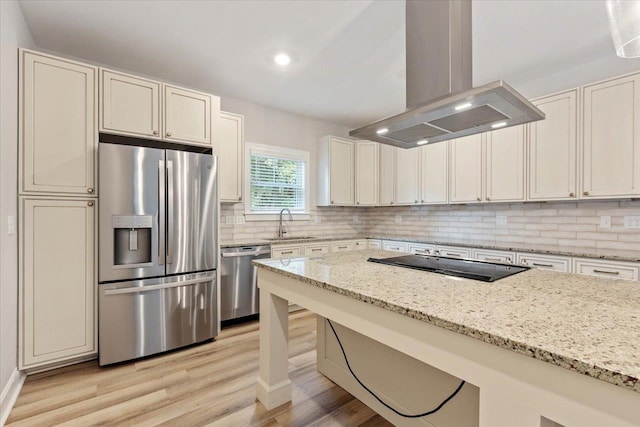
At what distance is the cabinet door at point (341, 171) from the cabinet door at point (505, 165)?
1892mm

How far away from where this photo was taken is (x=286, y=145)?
14.5ft

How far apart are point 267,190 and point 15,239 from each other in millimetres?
2563

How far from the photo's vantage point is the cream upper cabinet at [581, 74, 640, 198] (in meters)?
2.55

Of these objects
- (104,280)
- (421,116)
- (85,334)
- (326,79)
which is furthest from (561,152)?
(85,334)

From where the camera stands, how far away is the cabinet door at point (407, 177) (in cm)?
423

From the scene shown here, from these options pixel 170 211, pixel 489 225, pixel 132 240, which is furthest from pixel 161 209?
pixel 489 225

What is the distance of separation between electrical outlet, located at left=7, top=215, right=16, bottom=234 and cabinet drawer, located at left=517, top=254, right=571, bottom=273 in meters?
3.88

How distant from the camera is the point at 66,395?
2.07m

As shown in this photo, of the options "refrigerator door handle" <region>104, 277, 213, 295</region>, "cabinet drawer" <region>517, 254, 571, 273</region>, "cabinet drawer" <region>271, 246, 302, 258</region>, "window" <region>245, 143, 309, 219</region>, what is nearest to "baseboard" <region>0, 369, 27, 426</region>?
"refrigerator door handle" <region>104, 277, 213, 295</region>

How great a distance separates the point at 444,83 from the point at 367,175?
312 cm

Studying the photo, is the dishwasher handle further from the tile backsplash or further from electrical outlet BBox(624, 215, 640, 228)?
electrical outlet BBox(624, 215, 640, 228)

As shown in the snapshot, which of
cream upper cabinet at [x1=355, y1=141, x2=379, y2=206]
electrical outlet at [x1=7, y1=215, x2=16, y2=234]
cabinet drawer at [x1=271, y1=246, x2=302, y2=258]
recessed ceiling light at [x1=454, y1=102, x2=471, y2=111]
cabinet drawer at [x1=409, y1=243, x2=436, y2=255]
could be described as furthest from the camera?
cream upper cabinet at [x1=355, y1=141, x2=379, y2=206]

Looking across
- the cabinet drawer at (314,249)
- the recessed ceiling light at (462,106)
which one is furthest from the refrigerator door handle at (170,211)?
the recessed ceiling light at (462,106)

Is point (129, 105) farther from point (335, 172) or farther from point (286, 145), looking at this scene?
point (335, 172)
